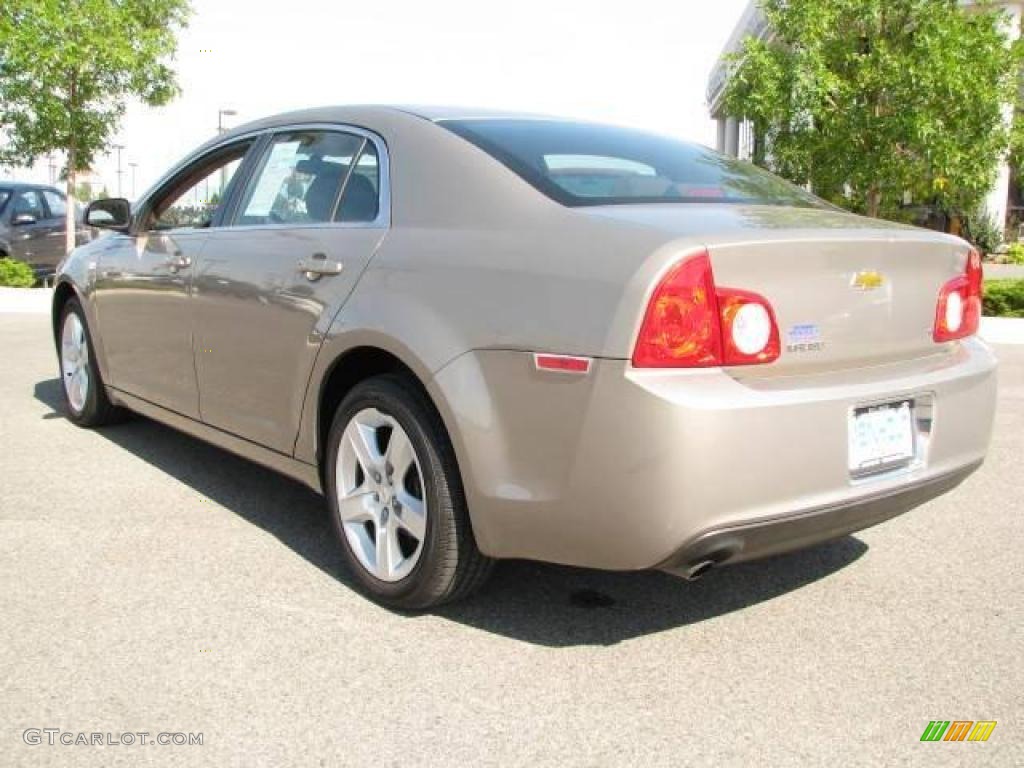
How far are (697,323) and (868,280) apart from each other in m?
0.64

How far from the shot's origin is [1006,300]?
516 inches

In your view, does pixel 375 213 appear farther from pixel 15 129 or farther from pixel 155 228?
pixel 15 129

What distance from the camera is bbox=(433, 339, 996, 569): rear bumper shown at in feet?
8.31

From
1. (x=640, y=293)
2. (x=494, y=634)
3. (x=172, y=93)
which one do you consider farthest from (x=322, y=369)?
(x=172, y=93)

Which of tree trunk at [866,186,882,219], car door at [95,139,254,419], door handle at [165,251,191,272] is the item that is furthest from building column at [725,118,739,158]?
door handle at [165,251,191,272]

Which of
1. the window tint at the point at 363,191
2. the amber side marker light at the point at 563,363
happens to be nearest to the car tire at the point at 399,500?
the amber side marker light at the point at 563,363

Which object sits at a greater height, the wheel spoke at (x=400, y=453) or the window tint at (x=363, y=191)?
the window tint at (x=363, y=191)

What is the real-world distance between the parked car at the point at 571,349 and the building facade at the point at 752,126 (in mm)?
12370

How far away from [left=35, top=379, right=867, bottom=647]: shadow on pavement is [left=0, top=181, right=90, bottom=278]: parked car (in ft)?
44.9

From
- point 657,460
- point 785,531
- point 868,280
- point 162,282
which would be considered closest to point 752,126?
point 162,282

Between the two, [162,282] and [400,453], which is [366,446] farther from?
[162,282]

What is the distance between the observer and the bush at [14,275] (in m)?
15.1

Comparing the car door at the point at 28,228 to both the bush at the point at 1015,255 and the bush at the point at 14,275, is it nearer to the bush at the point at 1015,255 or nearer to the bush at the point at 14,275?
the bush at the point at 14,275

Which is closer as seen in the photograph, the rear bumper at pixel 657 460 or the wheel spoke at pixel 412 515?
the rear bumper at pixel 657 460
